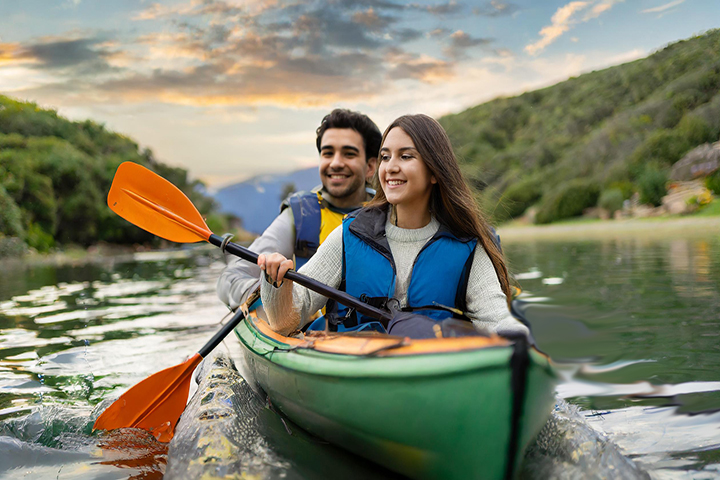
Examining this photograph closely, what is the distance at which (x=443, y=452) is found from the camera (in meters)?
1.56

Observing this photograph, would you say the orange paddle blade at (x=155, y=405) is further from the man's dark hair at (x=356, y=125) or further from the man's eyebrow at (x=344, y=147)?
the man's dark hair at (x=356, y=125)

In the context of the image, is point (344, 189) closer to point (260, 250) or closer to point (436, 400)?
point (260, 250)

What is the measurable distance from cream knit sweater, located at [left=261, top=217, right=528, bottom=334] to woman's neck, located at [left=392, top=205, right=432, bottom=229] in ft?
0.08

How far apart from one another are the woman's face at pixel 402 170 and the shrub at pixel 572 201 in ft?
78.4

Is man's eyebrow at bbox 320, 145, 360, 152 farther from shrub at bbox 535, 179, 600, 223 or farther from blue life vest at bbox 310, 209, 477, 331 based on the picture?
shrub at bbox 535, 179, 600, 223

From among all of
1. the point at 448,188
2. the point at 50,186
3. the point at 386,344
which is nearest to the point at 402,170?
the point at 448,188

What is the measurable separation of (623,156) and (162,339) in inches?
1151

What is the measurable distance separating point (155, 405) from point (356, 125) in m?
2.20

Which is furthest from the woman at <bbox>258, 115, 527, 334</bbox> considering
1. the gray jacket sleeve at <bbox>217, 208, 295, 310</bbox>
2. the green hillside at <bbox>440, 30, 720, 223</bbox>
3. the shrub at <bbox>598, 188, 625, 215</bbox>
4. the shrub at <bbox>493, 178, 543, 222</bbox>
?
the shrub at <bbox>493, 178, 543, 222</bbox>

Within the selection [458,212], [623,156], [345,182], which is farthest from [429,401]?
[623,156]

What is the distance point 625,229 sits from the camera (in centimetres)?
1825

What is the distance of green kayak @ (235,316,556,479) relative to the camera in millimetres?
1433

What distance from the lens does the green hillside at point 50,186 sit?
23156 mm

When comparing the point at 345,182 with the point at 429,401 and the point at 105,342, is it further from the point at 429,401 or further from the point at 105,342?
the point at 105,342
